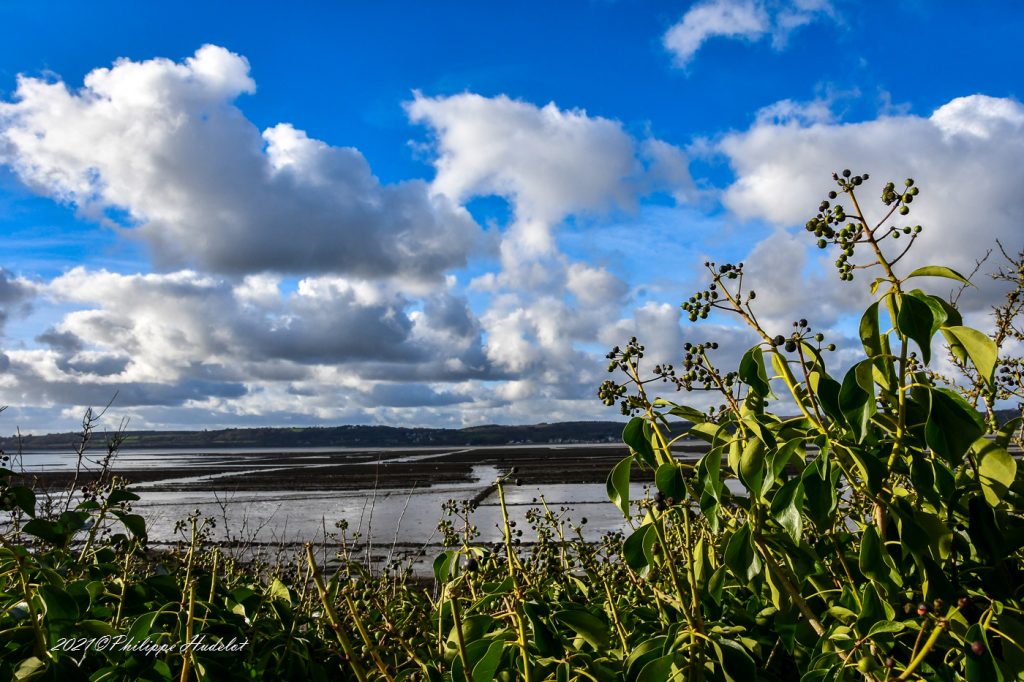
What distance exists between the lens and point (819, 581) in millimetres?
1812

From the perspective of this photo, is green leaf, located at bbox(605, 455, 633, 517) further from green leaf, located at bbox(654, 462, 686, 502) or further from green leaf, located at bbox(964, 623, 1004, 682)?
green leaf, located at bbox(964, 623, 1004, 682)

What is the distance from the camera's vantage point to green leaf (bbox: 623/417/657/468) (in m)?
1.70

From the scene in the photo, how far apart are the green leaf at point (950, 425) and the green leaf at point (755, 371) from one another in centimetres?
33

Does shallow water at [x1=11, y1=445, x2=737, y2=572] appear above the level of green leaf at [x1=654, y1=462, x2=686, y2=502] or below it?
below

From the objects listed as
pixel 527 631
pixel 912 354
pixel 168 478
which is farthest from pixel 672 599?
pixel 168 478

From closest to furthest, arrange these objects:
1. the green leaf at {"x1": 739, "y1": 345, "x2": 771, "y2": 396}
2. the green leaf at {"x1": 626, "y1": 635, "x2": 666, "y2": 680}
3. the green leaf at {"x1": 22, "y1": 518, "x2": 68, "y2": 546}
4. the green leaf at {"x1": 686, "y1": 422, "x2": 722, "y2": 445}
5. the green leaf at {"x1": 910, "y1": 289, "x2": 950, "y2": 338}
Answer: the green leaf at {"x1": 910, "y1": 289, "x2": 950, "y2": 338} < the green leaf at {"x1": 626, "y1": 635, "x2": 666, "y2": 680} < the green leaf at {"x1": 739, "y1": 345, "x2": 771, "y2": 396} < the green leaf at {"x1": 686, "y1": 422, "x2": 722, "y2": 445} < the green leaf at {"x1": 22, "y1": 518, "x2": 68, "y2": 546}

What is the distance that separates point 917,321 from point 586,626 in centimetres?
89

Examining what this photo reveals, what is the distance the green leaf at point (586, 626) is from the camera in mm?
1509

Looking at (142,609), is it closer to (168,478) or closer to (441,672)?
(441,672)

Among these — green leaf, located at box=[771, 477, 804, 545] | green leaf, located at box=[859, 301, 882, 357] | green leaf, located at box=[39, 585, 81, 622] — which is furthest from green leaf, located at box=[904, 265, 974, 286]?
green leaf, located at box=[39, 585, 81, 622]

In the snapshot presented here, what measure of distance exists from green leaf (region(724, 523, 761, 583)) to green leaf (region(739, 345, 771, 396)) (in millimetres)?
300

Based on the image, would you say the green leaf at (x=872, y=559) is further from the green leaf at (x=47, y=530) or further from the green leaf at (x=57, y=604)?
the green leaf at (x=47, y=530)

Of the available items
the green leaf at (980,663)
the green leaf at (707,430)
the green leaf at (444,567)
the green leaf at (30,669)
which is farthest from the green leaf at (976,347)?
the green leaf at (30,669)

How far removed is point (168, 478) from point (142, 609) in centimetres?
4586
